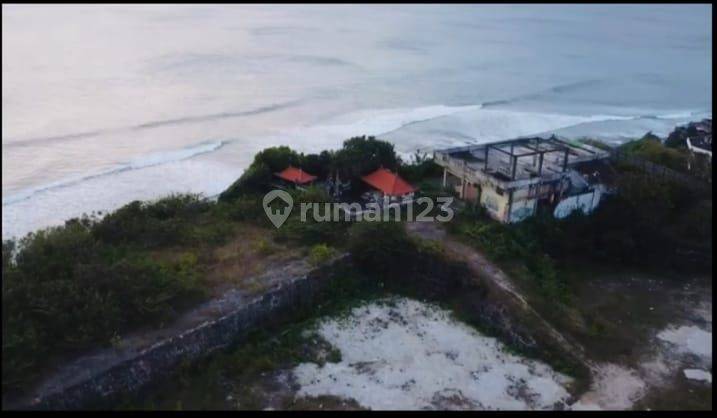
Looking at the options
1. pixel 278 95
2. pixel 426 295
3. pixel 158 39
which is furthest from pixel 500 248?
pixel 158 39

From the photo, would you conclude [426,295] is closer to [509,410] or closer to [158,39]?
[509,410]

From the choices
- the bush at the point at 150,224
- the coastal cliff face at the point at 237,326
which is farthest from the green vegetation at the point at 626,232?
the bush at the point at 150,224

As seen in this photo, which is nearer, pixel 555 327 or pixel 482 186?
pixel 555 327

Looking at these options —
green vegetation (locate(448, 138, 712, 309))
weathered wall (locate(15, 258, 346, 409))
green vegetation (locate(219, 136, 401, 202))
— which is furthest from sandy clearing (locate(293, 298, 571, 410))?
green vegetation (locate(219, 136, 401, 202))

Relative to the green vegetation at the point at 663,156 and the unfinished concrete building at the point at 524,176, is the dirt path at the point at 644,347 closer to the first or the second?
the unfinished concrete building at the point at 524,176

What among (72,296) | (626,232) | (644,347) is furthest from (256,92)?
(644,347)

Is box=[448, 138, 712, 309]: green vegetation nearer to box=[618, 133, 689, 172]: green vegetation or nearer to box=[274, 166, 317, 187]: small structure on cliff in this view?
box=[618, 133, 689, 172]: green vegetation
